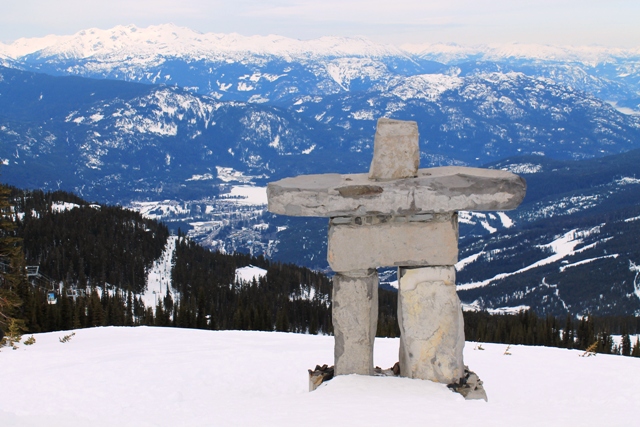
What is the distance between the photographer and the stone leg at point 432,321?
1606 centimetres

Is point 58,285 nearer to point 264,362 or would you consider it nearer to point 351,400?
point 264,362

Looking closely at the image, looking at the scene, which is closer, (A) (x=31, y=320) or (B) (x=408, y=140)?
(B) (x=408, y=140)

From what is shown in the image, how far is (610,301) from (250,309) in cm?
12303

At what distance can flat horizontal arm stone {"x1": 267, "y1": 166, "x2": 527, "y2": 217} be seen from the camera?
15.4m

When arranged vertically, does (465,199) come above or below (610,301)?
above

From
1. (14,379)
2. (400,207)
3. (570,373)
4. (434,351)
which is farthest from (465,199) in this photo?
(14,379)

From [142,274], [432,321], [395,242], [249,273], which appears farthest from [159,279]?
[395,242]

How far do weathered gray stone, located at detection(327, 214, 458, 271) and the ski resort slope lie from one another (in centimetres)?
309

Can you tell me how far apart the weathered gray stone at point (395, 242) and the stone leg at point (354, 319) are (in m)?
0.58

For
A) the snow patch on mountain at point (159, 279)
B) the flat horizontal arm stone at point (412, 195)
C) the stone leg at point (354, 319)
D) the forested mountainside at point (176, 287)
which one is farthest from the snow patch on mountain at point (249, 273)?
the flat horizontal arm stone at point (412, 195)

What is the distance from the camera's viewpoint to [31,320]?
44.3 m

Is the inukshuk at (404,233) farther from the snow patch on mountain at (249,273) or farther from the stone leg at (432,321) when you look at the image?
the snow patch on mountain at (249,273)

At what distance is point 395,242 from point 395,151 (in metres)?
2.31

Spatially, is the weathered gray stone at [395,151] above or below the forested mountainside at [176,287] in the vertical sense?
above
